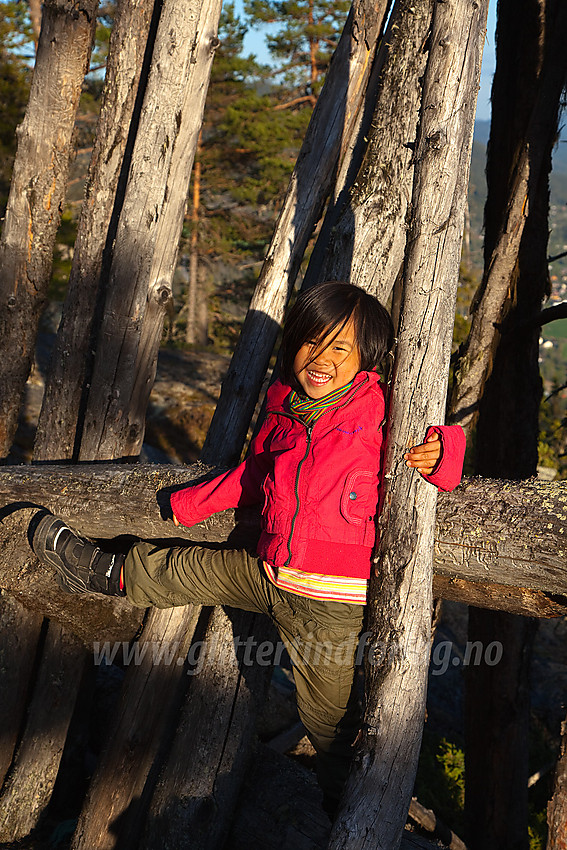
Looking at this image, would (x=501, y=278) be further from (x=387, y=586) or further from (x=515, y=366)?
(x=387, y=586)

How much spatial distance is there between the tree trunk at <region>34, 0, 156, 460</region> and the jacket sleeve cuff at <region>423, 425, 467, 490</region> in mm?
2398

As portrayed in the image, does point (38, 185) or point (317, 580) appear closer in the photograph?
point (317, 580)

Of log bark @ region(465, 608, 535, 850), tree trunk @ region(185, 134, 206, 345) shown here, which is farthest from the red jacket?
tree trunk @ region(185, 134, 206, 345)

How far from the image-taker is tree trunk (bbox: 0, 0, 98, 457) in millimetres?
A: 3627

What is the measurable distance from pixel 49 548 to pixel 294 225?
2.15 metres

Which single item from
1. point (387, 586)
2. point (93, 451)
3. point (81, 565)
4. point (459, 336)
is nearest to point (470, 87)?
point (387, 586)

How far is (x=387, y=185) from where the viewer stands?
3141mm

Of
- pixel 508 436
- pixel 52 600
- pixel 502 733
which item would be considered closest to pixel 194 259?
pixel 508 436

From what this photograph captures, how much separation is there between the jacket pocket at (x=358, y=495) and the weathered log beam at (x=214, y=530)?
0.96 ft

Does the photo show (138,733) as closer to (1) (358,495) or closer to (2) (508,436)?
(1) (358,495)

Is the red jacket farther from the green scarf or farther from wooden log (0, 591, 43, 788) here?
wooden log (0, 591, 43, 788)

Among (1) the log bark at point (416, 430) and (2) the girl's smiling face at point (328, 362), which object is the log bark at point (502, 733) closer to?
(1) the log bark at point (416, 430)

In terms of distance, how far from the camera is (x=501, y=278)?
12.7 feet

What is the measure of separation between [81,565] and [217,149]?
15.8 m
